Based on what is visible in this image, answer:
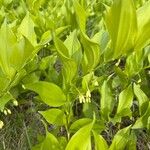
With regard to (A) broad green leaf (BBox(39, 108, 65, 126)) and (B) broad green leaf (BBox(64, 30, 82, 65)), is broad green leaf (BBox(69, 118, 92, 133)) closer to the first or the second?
(A) broad green leaf (BBox(39, 108, 65, 126))

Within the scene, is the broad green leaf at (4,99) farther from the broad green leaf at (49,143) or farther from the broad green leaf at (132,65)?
the broad green leaf at (132,65)

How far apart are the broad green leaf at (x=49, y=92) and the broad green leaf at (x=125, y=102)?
132mm

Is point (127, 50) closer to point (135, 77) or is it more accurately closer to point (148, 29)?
point (148, 29)

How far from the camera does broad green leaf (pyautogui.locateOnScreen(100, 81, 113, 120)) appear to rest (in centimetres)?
90

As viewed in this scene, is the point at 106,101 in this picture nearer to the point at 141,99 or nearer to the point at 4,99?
the point at 141,99

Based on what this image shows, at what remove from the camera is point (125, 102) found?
904 mm

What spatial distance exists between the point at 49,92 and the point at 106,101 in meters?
0.14

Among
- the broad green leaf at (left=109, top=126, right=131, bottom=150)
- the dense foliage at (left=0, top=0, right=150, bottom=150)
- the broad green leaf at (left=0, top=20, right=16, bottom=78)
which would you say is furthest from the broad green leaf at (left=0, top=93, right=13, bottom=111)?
Answer: the broad green leaf at (left=109, top=126, right=131, bottom=150)

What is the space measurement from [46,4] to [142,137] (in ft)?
2.26

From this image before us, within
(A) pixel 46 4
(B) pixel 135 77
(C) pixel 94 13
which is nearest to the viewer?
(B) pixel 135 77

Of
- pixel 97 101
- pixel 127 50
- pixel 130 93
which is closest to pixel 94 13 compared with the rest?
pixel 97 101

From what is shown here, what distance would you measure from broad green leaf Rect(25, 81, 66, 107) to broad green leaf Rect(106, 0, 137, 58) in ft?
0.50

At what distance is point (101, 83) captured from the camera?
0.92m

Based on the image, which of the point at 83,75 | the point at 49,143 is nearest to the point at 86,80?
the point at 83,75
